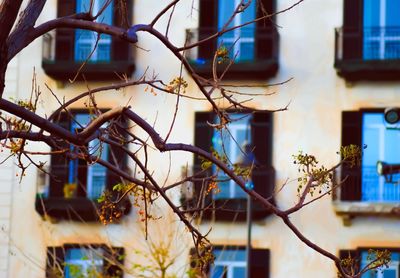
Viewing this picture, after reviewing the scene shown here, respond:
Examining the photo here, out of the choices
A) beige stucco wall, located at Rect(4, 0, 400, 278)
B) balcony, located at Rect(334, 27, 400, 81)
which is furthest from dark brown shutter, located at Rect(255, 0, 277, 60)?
balcony, located at Rect(334, 27, 400, 81)

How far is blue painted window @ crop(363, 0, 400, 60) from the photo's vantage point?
3206 cm

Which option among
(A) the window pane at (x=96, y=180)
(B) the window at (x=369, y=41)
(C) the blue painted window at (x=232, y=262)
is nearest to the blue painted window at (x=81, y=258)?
(A) the window pane at (x=96, y=180)

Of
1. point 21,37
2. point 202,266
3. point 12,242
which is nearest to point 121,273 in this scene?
point 12,242

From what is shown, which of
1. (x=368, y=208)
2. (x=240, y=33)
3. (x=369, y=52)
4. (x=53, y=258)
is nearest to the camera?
(x=368, y=208)

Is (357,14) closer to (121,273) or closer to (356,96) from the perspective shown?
(356,96)

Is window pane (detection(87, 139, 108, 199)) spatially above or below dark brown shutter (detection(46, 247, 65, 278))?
above

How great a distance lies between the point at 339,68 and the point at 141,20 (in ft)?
12.5

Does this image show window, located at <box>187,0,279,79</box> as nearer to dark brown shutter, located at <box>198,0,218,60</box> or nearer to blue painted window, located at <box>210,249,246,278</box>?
dark brown shutter, located at <box>198,0,218,60</box>

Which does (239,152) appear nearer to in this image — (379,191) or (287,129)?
(287,129)

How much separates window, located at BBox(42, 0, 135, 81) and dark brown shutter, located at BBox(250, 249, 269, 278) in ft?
13.2

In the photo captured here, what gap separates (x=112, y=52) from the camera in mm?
32969

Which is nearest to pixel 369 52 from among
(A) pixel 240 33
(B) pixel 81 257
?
(A) pixel 240 33

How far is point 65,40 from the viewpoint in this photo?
33.1 m

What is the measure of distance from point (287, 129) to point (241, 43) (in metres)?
1.81
